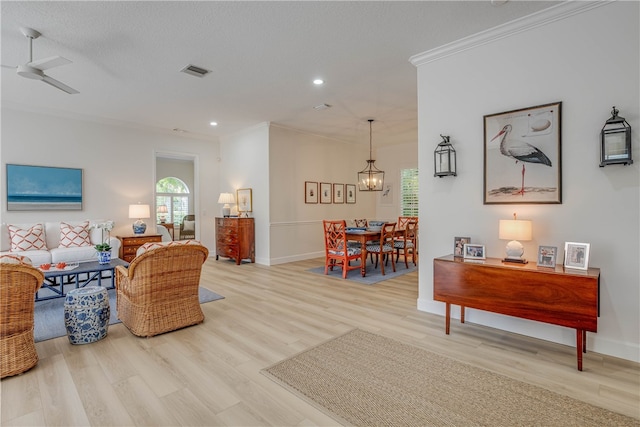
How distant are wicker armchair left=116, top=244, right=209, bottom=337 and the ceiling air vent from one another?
2.15 metres

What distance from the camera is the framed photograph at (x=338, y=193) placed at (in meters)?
7.77

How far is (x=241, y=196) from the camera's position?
7074 mm

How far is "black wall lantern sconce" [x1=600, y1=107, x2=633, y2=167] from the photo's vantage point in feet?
7.86

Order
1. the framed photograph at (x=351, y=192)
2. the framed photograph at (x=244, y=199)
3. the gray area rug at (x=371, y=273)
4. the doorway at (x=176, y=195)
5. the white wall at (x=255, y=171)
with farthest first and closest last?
1. the doorway at (x=176, y=195)
2. the framed photograph at (x=351, y=192)
3. the framed photograph at (x=244, y=199)
4. the white wall at (x=255, y=171)
5. the gray area rug at (x=371, y=273)

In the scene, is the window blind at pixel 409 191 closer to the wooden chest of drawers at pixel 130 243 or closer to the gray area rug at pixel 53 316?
the gray area rug at pixel 53 316

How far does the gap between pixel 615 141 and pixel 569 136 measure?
320 millimetres

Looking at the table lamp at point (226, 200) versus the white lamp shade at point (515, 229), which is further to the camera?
the table lamp at point (226, 200)

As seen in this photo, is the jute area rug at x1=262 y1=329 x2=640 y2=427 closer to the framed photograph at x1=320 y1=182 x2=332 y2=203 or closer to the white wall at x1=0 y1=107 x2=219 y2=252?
the framed photograph at x1=320 y1=182 x2=332 y2=203

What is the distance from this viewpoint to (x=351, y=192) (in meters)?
8.23

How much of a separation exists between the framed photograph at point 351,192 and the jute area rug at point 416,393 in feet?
18.7

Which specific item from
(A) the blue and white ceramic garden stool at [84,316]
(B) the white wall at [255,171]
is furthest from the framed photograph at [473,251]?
(B) the white wall at [255,171]

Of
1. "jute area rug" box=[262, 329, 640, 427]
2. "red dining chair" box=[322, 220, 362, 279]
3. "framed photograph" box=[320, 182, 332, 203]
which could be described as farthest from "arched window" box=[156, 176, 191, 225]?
"jute area rug" box=[262, 329, 640, 427]

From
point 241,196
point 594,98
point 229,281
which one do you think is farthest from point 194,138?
point 594,98

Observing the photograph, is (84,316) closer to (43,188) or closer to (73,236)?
(73,236)
